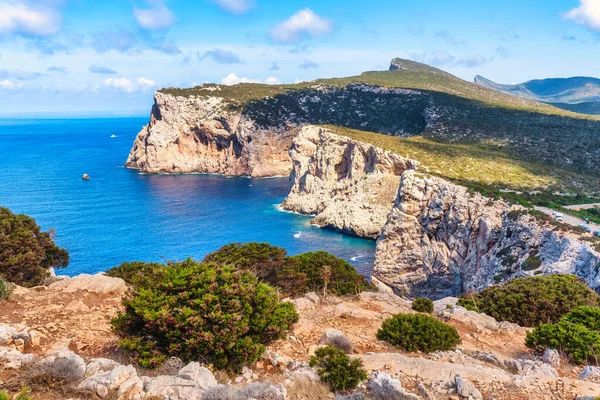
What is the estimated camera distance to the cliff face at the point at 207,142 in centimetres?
10831

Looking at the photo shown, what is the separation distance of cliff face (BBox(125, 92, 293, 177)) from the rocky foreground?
310 feet

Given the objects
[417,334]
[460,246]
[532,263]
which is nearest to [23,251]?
[417,334]

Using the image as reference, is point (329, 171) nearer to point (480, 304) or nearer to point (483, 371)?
point (480, 304)

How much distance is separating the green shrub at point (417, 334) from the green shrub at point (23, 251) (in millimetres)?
15518

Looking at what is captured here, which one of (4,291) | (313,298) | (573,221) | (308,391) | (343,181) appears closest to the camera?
(308,391)

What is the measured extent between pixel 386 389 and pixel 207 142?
365 feet

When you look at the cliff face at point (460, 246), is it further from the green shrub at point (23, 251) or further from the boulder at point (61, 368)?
the green shrub at point (23, 251)

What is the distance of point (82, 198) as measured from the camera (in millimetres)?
78062

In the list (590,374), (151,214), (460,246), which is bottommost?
(151,214)

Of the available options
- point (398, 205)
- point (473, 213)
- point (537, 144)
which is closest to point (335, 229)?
point (398, 205)

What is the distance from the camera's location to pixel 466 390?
27.7 feet

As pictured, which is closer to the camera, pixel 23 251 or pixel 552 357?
pixel 552 357

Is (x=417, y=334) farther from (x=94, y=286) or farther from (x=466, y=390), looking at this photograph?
(x=94, y=286)

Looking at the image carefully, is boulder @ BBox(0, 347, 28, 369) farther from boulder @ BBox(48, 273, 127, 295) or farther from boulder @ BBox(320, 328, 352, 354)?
boulder @ BBox(320, 328, 352, 354)
